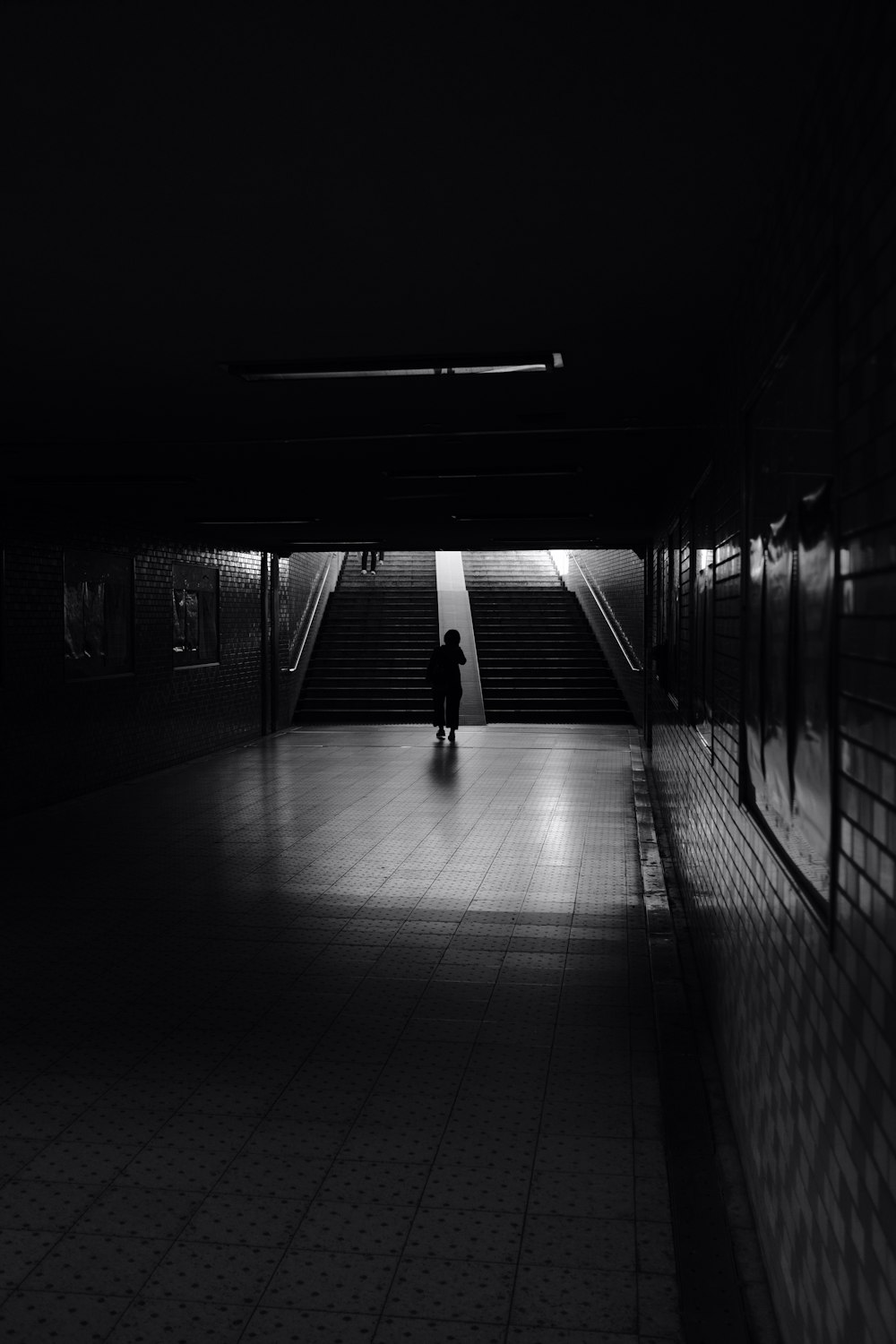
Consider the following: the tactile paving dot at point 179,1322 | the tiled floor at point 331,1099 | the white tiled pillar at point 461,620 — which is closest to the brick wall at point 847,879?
the tiled floor at point 331,1099

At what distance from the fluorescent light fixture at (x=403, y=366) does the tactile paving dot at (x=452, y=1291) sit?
12.1 ft

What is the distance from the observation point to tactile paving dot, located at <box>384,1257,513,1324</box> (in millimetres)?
2752

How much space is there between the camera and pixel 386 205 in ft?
11.5

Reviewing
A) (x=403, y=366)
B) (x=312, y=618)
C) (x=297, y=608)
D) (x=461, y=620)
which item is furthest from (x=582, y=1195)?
(x=461, y=620)

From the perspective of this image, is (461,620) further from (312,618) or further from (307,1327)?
(307,1327)

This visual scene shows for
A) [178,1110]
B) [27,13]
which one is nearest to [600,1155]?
[178,1110]

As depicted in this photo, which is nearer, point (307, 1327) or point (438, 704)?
point (307, 1327)

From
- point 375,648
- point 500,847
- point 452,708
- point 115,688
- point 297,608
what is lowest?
point 500,847

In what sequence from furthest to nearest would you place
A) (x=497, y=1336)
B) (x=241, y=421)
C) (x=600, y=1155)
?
1. (x=241, y=421)
2. (x=600, y=1155)
3. (x=497, y=1336)

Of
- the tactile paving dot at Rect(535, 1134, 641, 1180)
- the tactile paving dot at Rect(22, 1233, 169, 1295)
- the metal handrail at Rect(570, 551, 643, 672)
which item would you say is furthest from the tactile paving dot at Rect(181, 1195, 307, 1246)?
the metal handrail at Rect(570, 551, 643, 672)

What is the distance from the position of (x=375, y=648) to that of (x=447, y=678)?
18.3 feet

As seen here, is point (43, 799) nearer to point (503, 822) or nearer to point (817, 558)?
point (503, 822)

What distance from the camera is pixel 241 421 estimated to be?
6.93 meters

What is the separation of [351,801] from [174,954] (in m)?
5.15
